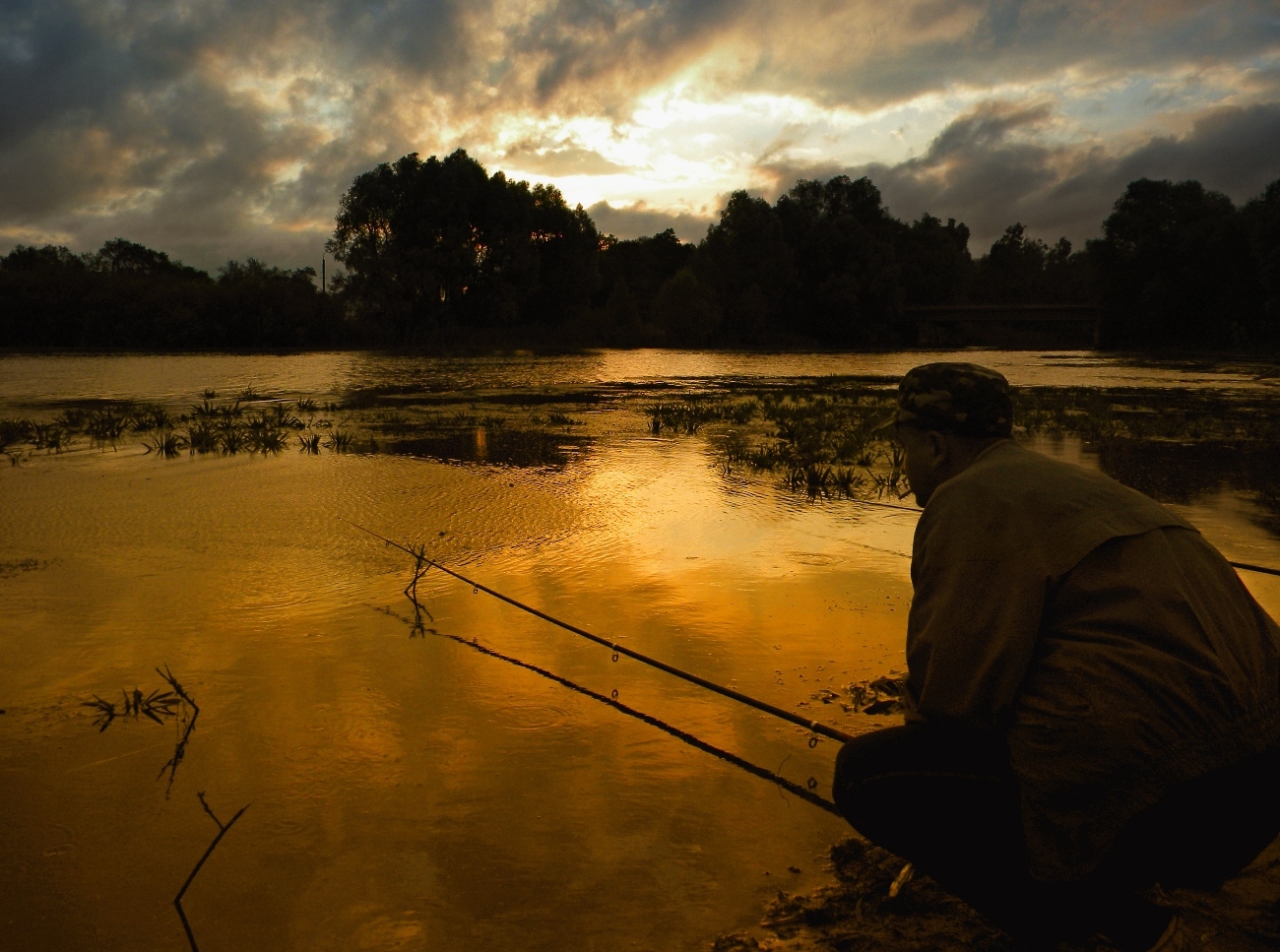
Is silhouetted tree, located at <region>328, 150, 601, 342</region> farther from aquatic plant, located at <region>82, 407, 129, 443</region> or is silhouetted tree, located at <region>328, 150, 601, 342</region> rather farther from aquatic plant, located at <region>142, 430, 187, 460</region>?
aquatic plant, located at <region>142, 430, 187, 460</region>

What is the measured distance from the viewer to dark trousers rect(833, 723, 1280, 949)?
1.64 m

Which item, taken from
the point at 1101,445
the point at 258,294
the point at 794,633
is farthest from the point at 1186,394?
the point at 258,294

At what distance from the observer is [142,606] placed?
4578 mm

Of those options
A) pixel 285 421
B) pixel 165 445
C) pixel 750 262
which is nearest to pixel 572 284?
pixel 750 262

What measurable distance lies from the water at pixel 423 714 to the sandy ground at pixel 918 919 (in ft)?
0.33

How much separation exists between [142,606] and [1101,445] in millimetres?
10841

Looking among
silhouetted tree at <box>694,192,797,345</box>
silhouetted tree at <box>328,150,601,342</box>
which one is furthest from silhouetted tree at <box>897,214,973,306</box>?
silhouetted tree at <box>328,150,601,342</box>

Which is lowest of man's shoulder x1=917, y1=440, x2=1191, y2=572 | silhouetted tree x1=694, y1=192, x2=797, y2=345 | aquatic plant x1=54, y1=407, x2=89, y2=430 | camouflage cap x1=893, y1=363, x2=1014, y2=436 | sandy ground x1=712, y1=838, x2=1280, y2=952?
sandy ground x1=712, y1=838, x2=1280, y2=952

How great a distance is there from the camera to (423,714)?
337 centimetres

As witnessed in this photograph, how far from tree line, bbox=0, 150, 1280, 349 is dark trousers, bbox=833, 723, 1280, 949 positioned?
5627 cm

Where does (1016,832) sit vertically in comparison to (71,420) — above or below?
below

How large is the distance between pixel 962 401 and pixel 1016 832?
94 centimetres

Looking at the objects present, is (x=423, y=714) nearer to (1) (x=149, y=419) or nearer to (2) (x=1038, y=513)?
(2) (x=1038, y=513)

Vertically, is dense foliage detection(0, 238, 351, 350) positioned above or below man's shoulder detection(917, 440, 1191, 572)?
above
